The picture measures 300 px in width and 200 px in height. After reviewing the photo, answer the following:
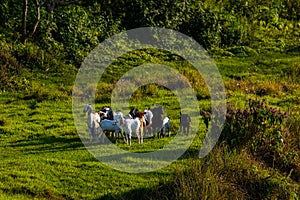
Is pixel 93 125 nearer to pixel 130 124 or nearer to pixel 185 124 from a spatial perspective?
pixel 130 124

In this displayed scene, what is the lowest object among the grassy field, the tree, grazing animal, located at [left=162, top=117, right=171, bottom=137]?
the grassy field

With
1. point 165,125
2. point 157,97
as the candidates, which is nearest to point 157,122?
point 165,125

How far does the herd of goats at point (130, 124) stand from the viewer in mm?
13422

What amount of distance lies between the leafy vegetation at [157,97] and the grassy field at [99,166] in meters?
0.02

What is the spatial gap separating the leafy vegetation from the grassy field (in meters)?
0.02

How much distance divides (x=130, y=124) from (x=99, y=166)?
1.59 meters

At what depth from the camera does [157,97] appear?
61.7ft

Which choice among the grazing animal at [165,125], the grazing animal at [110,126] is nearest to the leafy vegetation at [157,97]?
the grazing animal at [165,125]

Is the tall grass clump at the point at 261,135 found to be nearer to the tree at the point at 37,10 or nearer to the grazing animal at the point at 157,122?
the grazing animal at the point at 157,122

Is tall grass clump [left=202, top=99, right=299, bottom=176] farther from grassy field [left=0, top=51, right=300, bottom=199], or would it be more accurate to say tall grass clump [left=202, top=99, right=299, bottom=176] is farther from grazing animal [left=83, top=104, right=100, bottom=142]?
grazing animal [left=83, top=104, right=100, bottom=142]

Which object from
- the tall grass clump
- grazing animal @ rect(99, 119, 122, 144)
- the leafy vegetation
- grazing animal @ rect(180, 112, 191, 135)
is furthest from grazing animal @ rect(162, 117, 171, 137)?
grazing animal @ rect(99, 119, 122, 144)

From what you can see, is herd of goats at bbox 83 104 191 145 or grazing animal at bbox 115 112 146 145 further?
herd of goats at bbox 83 104 191 145

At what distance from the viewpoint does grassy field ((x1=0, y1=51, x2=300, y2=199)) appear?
11000 mm

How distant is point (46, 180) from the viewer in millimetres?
Answer: 11328
